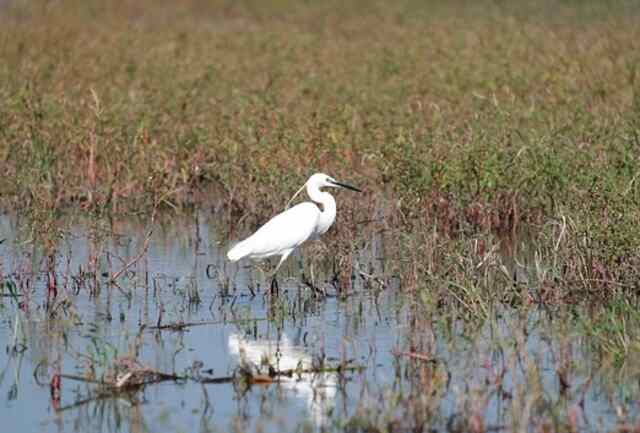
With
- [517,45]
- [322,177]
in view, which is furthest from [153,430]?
[517,45]

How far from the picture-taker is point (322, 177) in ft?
32.5

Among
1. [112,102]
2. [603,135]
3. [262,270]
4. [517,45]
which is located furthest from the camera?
[517,45]

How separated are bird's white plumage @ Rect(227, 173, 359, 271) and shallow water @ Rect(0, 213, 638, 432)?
0.74 feet

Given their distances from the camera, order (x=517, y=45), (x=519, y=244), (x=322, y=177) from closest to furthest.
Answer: (x=322, y=177) → (x=519, y=244) → (x=517, y=45)

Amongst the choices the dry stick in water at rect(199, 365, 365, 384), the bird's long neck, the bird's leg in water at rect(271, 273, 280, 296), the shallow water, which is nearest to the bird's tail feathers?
the shallow water

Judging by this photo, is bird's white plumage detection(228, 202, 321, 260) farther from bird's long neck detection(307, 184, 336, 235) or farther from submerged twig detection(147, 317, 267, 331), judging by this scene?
submerged twig detection(147, 317, 267, 331)

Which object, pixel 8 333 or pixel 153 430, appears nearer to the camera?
pixel 153 430

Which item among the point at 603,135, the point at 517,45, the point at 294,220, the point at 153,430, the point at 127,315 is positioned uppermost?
the point at 517,45

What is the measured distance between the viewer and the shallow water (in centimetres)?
650

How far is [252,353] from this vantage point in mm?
7621

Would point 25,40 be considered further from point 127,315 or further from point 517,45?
point 127,315

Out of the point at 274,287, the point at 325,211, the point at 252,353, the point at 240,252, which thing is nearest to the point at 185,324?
the point at 252,353

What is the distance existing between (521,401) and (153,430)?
152cm

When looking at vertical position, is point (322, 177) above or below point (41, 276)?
above
